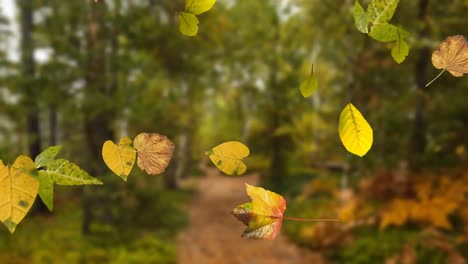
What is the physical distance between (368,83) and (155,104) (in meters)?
4.73

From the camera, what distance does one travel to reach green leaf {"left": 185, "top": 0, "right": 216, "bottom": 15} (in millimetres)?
548

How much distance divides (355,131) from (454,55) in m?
0.16

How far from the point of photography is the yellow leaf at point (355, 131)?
0.53 m

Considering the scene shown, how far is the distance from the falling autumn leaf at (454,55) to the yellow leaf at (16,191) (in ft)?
1.72

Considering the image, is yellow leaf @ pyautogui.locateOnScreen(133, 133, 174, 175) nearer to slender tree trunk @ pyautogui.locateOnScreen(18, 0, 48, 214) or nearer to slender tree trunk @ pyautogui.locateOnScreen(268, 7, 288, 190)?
slender tree trunk @ pyautogui.locateOnScreen(18, 0, 48, 214)

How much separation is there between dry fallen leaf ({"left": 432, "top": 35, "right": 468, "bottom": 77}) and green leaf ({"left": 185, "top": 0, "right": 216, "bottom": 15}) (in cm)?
31

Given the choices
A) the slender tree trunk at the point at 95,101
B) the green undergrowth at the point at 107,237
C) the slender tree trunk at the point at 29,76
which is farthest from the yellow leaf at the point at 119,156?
the slender tree trunk at the point at 29,76

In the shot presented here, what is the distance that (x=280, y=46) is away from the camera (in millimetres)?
13938

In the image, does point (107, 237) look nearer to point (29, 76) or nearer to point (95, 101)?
point (95, 101)

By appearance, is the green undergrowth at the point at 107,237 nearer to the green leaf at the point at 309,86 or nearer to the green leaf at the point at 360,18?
the green leaf at the point at 309,86

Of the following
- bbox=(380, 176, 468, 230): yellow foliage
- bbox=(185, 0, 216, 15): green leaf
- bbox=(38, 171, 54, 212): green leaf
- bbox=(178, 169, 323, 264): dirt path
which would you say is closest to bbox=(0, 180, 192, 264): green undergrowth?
bbox=(178, 169, 323, 264): dirt path

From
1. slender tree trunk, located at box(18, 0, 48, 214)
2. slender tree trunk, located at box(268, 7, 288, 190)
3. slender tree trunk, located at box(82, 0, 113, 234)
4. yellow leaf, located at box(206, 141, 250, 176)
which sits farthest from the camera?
slender tree trunk, located at box(268, 7, 288, 190)

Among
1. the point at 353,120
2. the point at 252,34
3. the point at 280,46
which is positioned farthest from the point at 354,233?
the point at 252,34

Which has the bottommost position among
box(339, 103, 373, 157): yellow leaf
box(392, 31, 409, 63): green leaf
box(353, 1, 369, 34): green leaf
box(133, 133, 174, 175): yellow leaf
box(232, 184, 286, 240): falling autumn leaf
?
box(133, 133, 174, 175): yellow leaf
